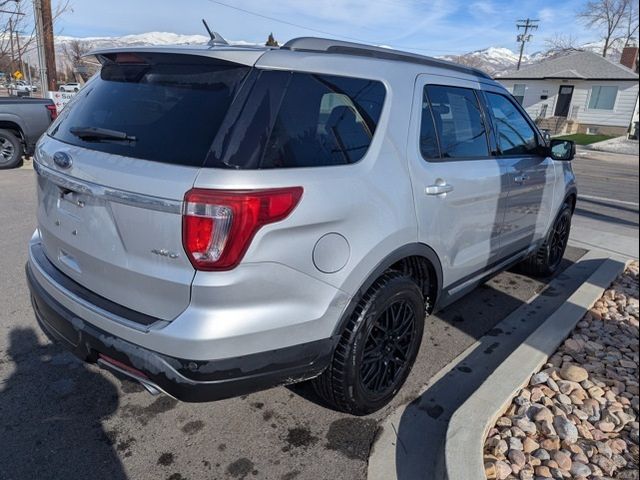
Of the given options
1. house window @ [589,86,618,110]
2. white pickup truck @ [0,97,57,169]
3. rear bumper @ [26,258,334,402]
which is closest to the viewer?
rear bumper @ [26,258,334,402]

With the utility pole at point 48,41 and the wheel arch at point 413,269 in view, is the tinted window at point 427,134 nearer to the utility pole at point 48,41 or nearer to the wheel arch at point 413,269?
the wheel arch at point 413,269

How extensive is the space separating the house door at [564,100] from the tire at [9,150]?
36.6 m

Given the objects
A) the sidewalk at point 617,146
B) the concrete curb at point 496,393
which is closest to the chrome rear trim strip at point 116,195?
the concrete curb at point 496,393

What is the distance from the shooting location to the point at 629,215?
29.7 feet

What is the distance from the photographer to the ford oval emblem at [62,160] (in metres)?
2.22

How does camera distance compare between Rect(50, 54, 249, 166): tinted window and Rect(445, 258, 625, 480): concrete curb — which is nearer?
Rect(50, 54, 249, 166): tinted window

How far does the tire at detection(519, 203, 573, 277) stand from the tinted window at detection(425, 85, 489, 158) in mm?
1860

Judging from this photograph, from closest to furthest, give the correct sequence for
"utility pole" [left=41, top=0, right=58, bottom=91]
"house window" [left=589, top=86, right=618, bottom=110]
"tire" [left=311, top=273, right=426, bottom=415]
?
1. "tire" [left=311, top=273, right=426, bottom=415]
2. "utility pole" [left=41, top=0, right=58, bottom=91]
3. "house window" [left=589, top=86, right=618, bottom=110]

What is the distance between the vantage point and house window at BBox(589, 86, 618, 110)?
110 feet

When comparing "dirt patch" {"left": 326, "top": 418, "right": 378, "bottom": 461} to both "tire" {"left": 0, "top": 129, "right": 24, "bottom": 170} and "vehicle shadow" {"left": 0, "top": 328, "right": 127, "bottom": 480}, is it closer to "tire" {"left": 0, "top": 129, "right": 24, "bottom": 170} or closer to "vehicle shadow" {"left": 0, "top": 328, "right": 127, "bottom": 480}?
"vehicle shadow" {"left": 0, "top": 328, "right": 127, "bottom": 480}

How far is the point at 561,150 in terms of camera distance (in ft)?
14.1

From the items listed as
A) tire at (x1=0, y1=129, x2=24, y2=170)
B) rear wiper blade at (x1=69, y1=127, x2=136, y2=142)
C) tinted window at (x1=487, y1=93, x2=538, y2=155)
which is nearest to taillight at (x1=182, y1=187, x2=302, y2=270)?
rear wiper blade at (x1=69, y1=127, x2=136, y2=142)

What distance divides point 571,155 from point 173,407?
3.98 meters

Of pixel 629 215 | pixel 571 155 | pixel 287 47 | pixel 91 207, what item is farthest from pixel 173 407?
pixel 629 215
